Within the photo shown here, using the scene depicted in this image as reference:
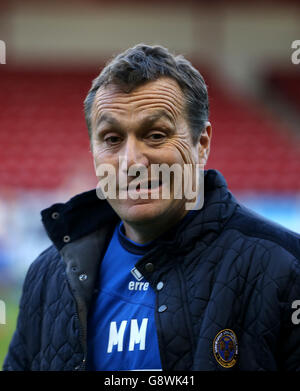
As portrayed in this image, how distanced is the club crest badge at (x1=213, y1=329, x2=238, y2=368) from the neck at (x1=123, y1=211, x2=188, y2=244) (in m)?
0.39

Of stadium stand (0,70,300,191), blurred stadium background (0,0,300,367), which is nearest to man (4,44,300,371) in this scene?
stadium stand (0,70,300,191)

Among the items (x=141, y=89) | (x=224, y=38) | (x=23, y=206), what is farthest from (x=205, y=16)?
(x=141, y=89)

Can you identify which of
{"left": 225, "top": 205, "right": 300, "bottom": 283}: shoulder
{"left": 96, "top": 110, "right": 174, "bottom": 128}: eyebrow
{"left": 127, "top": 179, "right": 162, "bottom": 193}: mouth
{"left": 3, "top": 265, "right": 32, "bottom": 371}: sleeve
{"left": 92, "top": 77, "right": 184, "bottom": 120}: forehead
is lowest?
{"left": 3, "top": 265, "right": 32, "bottom": 371}: sleeve

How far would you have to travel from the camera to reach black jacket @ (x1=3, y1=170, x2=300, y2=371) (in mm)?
1552

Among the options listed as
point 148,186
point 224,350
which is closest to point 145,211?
Answer: point 148,186

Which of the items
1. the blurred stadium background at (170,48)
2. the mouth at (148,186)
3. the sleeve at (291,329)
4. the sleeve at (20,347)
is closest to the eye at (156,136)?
the mouth at (148,186)

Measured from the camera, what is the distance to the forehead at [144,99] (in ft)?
5.69

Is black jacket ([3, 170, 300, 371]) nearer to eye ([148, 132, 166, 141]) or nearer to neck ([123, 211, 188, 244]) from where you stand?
neck ([123, 211, 188, 244])

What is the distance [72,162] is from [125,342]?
7.89 m

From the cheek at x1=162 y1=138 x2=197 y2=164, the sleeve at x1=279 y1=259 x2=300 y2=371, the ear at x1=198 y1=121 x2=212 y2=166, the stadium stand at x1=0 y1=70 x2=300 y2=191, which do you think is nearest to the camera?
the sleeve at x1=279 y1=259 x2=300 y2=371

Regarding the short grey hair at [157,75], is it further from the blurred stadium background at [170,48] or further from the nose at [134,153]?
the blurred stadium background at [170,48]

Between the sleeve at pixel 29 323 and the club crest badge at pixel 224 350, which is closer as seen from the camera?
the club crest badge at pixel 224 350

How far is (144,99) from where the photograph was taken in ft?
5.71

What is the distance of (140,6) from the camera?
11.4 metres
